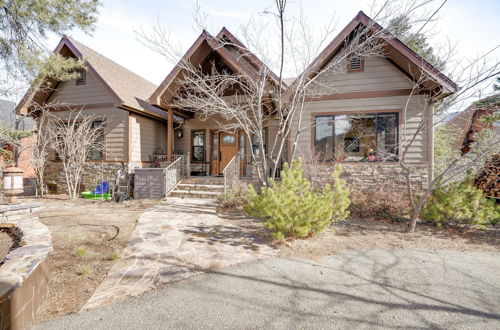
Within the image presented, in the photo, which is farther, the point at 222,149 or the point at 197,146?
the point at 197,146

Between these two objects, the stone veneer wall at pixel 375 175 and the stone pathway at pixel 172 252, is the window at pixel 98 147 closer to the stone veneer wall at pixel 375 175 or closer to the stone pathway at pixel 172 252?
the stone pathway at pixel 172 252

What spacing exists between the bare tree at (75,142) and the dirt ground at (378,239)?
7481 millimetres

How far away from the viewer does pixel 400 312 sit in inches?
92.4

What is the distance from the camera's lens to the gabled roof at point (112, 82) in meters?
9.44

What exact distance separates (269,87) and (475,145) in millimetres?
5677

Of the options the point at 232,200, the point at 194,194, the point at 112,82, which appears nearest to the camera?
the point at 232,200

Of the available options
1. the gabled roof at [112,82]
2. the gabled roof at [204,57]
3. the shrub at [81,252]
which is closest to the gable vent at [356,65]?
the gabled roof at [204,57]

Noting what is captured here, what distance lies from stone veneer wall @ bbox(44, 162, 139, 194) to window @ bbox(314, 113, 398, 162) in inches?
318

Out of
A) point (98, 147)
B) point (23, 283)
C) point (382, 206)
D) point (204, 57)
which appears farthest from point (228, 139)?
point (23, 283)

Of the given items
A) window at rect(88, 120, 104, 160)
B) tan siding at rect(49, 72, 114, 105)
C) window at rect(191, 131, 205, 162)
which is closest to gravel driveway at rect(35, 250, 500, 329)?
window at rect(191, 131, 205, 162)

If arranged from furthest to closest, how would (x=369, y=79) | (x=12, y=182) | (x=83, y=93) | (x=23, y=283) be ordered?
1. (x=83, y=93)
2. (x=369, y=79)
3. (x=12, y=182)
4. (x=23, y=283)

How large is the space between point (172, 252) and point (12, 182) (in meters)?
5.41

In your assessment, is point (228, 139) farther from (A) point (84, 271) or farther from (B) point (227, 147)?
(A) point (84, 271)

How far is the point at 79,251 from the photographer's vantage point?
3420 mm
